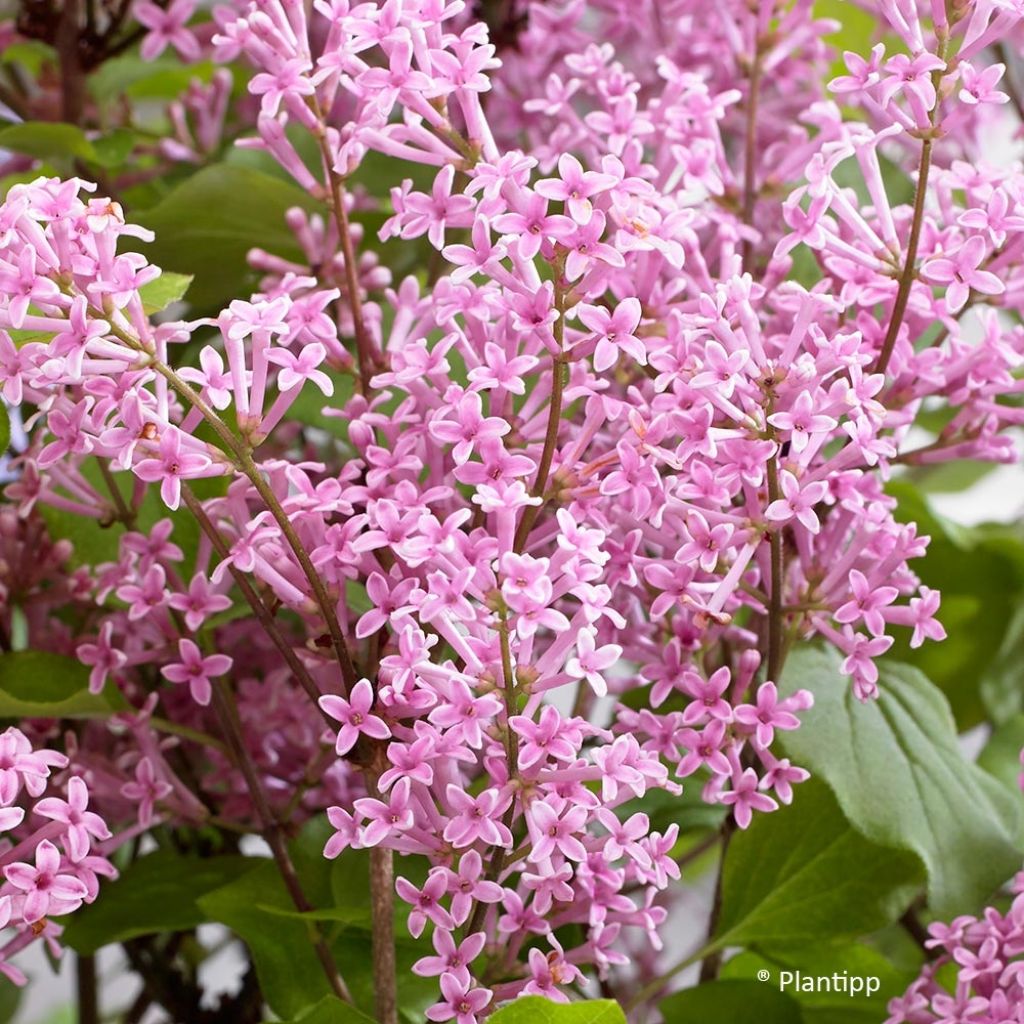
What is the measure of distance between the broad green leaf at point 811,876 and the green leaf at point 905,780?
0.03 m

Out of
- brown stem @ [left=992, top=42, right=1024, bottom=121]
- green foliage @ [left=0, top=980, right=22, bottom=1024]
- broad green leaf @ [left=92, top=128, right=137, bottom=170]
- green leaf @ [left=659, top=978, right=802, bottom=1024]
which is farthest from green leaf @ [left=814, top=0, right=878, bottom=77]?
green foliage @ [left=0, top=980, right=22, bottom=1024]

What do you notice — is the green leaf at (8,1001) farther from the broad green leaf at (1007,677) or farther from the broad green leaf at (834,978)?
the broad green leaf at (1007,677)

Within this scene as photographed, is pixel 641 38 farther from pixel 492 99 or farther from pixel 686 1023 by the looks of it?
pixel 686 1023

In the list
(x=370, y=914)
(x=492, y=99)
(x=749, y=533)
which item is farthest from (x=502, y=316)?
(x=492, y=99)

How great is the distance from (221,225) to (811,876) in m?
0.36

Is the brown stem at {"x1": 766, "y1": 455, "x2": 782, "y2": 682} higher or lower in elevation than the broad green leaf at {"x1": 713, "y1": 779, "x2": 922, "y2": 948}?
higher

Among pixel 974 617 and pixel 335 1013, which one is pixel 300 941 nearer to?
pixel 335 1013

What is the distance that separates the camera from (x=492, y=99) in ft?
2.27

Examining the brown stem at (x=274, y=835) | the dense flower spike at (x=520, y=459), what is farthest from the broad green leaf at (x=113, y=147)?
the brown stem at (x=274, y=835)

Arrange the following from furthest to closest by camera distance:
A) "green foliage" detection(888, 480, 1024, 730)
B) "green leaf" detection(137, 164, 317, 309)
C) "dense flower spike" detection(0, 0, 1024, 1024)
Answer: "green foliage" detection(888, 480, 1024, 730) → "green leaf" detection(137, 164, 317, 309) → "dense flower spike" detection(0, 0, 1024, 1024)

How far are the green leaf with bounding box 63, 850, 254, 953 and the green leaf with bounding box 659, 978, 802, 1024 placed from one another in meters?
0.17

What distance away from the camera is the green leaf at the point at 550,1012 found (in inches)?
15.2

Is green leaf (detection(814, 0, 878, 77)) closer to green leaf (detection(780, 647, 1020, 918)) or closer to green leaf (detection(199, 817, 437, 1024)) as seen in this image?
green leaf (detection(780, 647, 1020, 918))

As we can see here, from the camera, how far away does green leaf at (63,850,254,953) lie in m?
0.55
